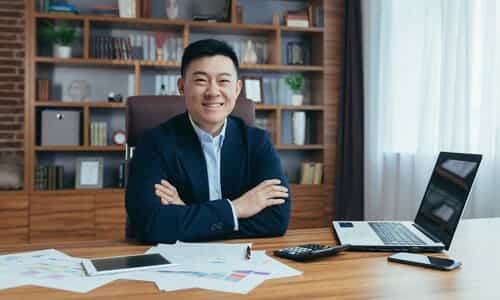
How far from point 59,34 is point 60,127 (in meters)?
0.70

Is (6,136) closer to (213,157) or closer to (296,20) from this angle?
(296,20)

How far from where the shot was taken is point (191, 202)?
1.84 metres

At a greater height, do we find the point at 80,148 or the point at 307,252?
the point at 80,148

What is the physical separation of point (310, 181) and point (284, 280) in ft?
11.1

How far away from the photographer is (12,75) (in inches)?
160

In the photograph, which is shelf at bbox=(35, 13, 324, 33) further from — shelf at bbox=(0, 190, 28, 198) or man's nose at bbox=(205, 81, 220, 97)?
man's nose at bbox=(205, 81, 220, 97)

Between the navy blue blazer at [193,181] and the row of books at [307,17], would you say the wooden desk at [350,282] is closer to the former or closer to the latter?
the navy blue blazer at [193,181]

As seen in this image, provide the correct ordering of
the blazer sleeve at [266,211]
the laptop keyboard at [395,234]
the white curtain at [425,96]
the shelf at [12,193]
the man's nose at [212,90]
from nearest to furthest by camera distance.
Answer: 1. the laptop keyboard at [395,234]
2. the blazer sleeve at [266,211]
3. the man's nose at [212,90]
4. the white curtain at [425,96]
5. the shelf at [12,193]

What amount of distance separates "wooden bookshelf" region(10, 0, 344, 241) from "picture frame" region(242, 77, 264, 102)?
11 cm

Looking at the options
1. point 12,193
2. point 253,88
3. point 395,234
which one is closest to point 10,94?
point 12,193

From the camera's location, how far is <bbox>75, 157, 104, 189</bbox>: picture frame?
407 cm

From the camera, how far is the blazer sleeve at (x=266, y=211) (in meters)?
1.65

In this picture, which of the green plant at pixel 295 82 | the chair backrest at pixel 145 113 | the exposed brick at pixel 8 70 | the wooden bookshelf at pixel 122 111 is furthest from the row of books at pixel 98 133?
the chair backrest at pixel 145 113

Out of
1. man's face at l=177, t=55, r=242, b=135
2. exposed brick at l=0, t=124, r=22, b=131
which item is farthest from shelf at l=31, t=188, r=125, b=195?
man's face at l=177, t=55, r=242, b=135
